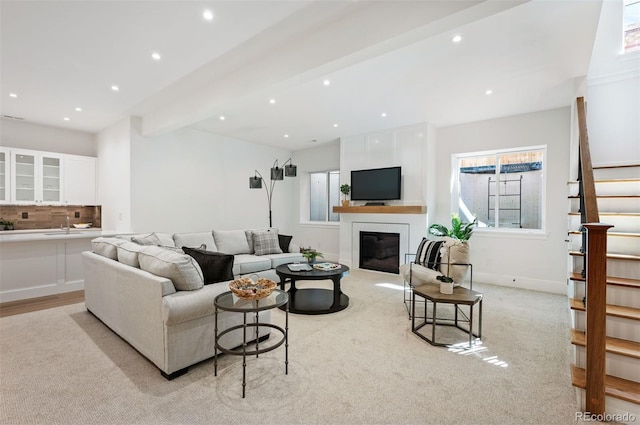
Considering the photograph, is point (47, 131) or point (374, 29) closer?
point (374, 29)

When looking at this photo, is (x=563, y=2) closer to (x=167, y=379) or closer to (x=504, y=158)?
(x=504, y=158)

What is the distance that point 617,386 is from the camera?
1816mm

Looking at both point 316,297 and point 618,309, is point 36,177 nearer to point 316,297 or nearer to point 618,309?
point 316,297

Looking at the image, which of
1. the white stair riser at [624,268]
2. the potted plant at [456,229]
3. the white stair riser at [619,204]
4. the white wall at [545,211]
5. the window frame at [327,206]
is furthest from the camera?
the window frame at [327,206]

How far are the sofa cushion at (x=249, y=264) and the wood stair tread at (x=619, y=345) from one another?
11.7ft

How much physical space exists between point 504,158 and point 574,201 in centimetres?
218

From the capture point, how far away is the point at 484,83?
3.68m

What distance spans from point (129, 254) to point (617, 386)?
3831mm

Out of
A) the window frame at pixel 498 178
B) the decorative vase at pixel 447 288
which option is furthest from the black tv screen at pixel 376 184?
the decorative vase at pixel 447 288

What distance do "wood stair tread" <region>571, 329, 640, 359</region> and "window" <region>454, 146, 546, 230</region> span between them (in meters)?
3.22

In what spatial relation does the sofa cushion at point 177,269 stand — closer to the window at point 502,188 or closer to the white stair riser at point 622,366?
the white stair riser at point 622,366

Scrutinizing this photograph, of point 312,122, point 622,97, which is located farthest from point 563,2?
point 312,122

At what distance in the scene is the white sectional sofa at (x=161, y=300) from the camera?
84.5 inches

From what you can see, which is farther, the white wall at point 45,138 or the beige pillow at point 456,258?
the white wall at point 45,138
